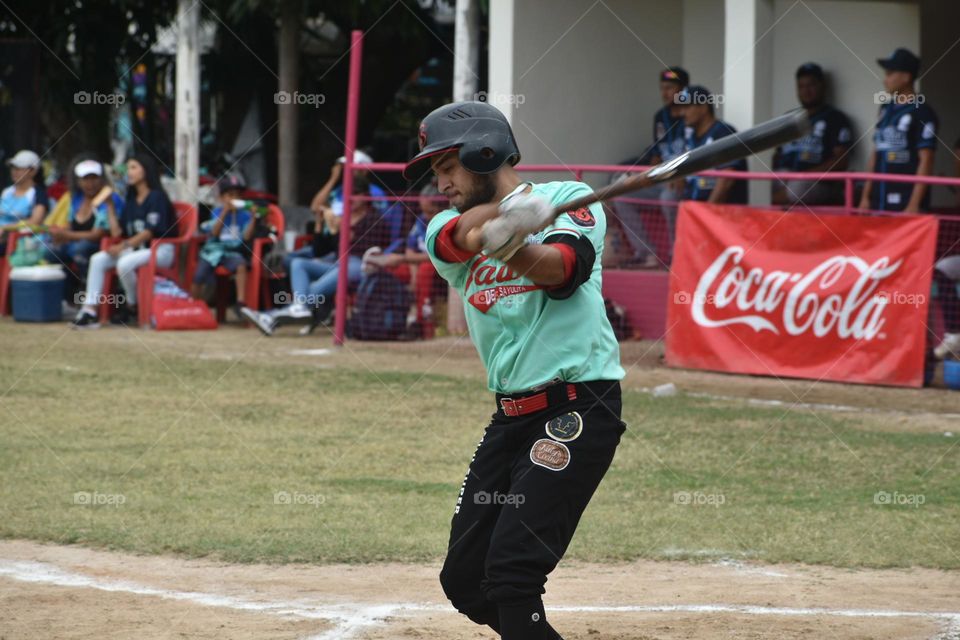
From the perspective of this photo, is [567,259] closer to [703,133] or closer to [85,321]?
[703,133]

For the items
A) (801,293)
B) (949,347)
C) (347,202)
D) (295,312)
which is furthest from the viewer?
(295,312)

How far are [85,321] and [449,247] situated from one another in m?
12.1

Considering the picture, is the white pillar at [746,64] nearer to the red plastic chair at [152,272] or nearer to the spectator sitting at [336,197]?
the spectator sitting at [336,197]

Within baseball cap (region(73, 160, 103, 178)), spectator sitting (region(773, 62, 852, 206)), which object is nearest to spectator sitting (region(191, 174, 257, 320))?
baseball cap (region(73, 160, 103, 178))

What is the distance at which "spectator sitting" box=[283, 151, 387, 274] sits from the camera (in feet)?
47.3

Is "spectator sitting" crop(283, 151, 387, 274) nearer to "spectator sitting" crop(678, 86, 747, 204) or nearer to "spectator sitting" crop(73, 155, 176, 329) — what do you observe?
"spectator sitting" crop(73, 155, 176, 329)

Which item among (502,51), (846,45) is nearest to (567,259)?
(502,51)

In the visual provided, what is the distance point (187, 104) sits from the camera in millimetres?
17859

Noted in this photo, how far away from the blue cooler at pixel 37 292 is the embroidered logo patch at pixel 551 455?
12.5m

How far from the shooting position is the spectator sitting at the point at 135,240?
607 inches

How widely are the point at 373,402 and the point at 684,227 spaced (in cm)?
320

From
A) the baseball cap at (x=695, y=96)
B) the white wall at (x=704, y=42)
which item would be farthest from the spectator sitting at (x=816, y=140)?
the white wall at (x=704, y=42)

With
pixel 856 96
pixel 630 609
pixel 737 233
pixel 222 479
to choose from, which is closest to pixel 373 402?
pixel 222 479

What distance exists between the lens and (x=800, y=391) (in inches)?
454
